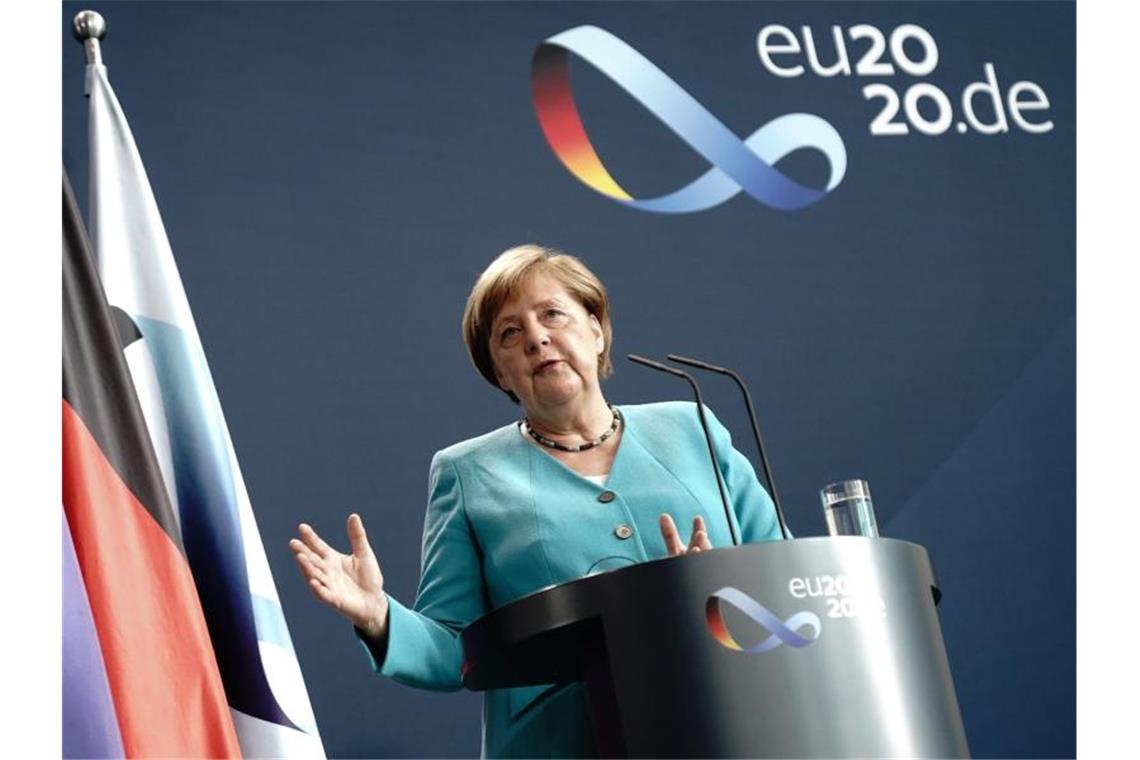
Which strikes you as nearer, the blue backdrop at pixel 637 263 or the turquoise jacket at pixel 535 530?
the turquoise jacket at pixel 535 530

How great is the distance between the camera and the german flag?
187 cm

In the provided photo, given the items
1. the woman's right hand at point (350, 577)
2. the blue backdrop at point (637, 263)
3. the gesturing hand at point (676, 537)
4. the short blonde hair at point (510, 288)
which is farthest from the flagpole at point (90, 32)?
the gesturing hand at point (676, 537)

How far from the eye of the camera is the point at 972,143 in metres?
4.05

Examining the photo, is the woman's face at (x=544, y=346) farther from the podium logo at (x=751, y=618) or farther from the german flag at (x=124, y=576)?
the podium logo at (x=751, y=618)

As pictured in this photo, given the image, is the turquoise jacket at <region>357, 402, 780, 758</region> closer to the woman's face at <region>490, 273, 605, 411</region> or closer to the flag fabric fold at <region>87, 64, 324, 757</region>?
the woman's face at <region>490, 273, 605, 411</region>

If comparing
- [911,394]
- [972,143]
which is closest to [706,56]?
[972,143]

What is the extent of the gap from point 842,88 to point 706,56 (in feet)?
1.16

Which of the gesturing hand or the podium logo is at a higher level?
the gesturing hand

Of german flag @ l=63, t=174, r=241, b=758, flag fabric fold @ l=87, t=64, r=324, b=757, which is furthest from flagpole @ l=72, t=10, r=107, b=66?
german flag @ l=63, t=174, r=241, b=758

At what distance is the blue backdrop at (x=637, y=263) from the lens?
3518 mm

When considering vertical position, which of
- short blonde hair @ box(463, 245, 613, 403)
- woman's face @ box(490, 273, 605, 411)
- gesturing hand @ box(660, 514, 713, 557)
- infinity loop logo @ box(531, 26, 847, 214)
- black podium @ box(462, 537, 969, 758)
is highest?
infinity loop logo @ box(531, 26, 847, 214)

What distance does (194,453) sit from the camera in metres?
2.29

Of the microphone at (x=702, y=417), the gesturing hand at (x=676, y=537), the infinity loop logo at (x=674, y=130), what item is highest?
the infinity loop logo at (x=674, y=130)

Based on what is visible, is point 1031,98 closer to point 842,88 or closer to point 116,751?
point 842,88
